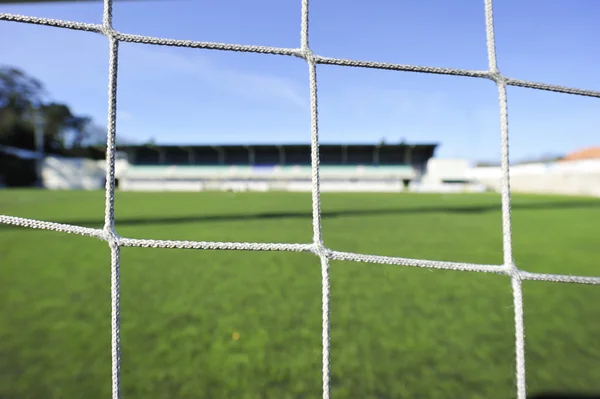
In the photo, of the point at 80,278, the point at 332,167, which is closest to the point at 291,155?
the point at 332,167

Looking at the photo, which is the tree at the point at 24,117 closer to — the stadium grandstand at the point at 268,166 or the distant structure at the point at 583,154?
the stadium grandstand at the point at 268,166

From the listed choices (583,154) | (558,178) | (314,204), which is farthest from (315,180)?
(583,154)

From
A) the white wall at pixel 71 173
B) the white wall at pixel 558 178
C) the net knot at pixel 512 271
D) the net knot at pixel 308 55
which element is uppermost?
the white wall at pixel 71 173

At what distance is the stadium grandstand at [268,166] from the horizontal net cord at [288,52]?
11.6m

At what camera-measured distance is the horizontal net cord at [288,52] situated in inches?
23.8

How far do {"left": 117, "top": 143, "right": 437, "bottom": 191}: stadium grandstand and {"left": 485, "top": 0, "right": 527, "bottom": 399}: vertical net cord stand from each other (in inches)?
455

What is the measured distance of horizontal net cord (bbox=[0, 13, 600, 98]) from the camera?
1.98ft

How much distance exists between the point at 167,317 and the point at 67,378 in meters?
0.27

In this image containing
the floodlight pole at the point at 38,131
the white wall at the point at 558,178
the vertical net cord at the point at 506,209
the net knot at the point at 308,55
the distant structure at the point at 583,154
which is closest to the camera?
the vertical net cord at the point at 506,209

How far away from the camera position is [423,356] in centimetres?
67

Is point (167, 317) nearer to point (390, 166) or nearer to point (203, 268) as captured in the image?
point (203, 268)

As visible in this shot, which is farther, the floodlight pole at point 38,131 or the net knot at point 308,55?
the floodlight pole at point 38,131

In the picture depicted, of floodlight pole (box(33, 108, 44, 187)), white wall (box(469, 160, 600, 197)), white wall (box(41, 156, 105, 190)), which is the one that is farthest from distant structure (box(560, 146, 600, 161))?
floodlight pole (box(33, 108, 44, 187))

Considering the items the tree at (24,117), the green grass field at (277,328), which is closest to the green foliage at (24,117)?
the tree at (24,117)
